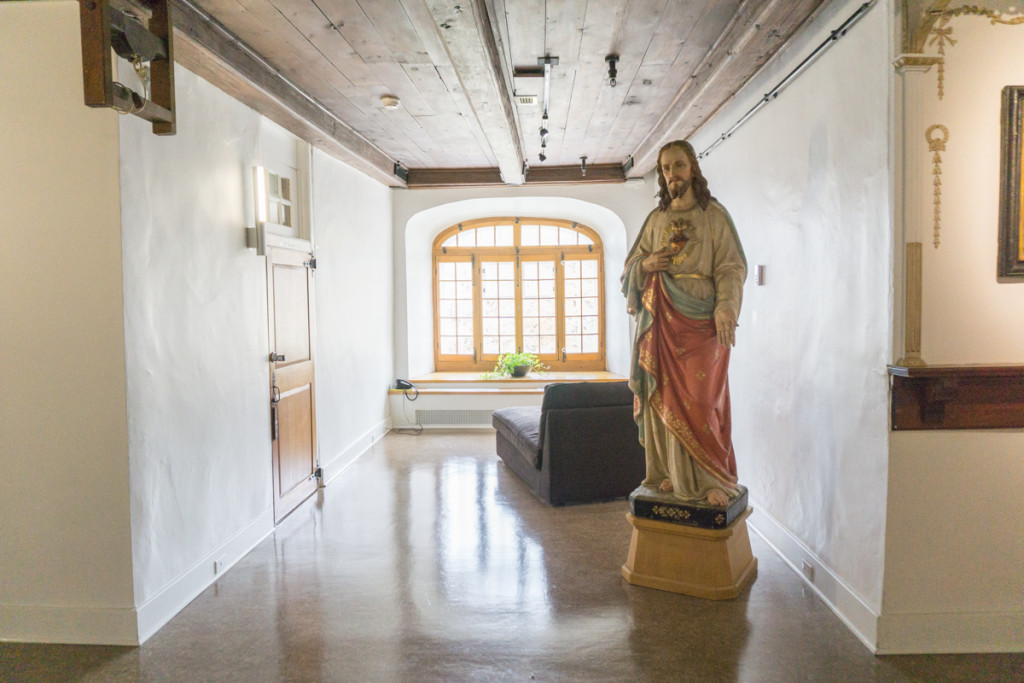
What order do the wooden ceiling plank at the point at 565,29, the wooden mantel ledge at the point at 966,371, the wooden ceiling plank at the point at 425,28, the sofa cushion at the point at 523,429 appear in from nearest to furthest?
the wooden mantel ledge at the point at 966,371 < the wooden ceiling plank at the point at 425,28 < the wooden ceiling plank at the point at 565,29 < the sofa cushion at the point at 523,429

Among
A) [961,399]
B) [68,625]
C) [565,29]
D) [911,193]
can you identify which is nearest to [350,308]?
[565,29]

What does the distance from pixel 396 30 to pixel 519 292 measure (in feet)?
16.2

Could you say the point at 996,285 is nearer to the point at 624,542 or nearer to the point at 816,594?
the point at 816,594

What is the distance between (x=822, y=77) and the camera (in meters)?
3.00

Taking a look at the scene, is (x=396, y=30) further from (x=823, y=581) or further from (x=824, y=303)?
(x=823, y=581)

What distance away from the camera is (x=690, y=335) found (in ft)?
10.2

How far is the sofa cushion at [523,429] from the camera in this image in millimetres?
4660

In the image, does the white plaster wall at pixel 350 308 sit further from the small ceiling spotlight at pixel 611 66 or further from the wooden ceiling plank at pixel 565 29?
the small ceiling spotlight at pixel 611 66

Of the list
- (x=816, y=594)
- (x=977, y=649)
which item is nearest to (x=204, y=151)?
(x=816, y=594)

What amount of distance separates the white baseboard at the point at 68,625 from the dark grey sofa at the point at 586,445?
8.36 feet

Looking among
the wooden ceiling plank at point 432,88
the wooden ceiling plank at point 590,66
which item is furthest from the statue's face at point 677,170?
the wooden ceiling plank at point 432,88

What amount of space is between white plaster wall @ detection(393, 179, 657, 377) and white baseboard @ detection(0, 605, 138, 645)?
471 centimetres

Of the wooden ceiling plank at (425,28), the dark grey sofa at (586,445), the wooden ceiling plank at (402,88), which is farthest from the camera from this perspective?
the dark grey sofa at (586,445)

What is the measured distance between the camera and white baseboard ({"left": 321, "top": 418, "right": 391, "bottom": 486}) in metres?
5.26
